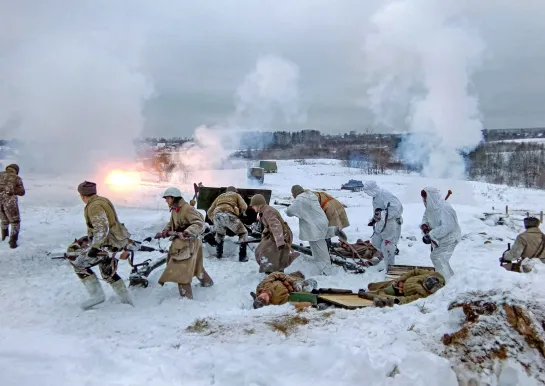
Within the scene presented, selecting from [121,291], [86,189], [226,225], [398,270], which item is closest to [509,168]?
[398,270]

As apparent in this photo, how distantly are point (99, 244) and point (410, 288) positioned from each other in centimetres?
418

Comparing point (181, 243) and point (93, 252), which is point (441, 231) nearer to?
point (181, 243)

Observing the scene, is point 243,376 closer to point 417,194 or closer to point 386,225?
point 386,225

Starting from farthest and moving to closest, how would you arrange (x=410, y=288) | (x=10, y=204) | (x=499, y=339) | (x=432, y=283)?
(x=10, y=204), (x=410, y=288), (x=432, y=283), (x=499, y=339)

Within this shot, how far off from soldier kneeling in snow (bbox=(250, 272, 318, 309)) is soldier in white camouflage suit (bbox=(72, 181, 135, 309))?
6.11ft

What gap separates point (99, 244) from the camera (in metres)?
6.05

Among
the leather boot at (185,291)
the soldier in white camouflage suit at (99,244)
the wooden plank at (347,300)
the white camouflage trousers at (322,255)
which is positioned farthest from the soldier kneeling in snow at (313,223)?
the soldier in white camouflage suit at (99,244)

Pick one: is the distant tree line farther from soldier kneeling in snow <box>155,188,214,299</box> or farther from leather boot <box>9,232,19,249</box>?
soldier kneeling in snow <box>155,188,214,299</box>

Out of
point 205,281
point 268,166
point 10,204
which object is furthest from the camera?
point 268,166

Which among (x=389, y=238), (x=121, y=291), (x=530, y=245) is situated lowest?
(x=121, y=291)

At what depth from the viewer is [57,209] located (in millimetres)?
13930

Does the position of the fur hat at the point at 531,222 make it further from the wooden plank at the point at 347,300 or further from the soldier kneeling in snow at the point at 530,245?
the wooden plank at the point at 347,300

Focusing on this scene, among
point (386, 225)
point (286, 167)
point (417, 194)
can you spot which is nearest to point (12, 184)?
point (386, 225)

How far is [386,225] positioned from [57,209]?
33.4ft
